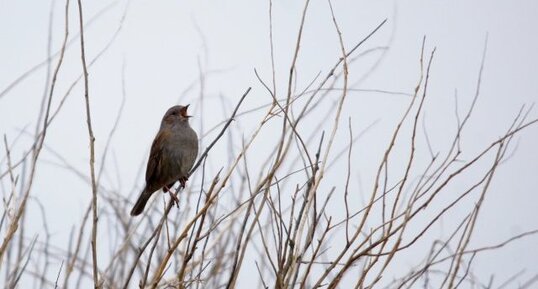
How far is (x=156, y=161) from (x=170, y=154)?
221 mm

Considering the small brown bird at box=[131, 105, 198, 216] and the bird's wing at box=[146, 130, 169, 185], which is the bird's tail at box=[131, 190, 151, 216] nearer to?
the small brown bird at box=[131, 105, 198, 216]

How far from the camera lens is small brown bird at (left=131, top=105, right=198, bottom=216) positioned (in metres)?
5.56

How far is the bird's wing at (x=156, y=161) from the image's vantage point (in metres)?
5.69

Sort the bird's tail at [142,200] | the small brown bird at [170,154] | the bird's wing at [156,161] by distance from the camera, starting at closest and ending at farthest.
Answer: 1. the small brown bird at [170,154]
2. the bird's wing at [156,161]
3. the bird's tail at [142,200]

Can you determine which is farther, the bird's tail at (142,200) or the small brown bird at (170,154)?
the bird's tail at (142,200)

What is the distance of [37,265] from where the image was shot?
10.3 feet

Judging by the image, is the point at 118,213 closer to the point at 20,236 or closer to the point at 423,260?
the point at 20,236

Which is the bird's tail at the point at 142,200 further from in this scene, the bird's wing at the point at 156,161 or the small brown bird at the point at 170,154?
the bird's wing at the point at 156,161

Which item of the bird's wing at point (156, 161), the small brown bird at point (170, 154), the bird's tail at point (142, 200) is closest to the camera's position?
the small brown bird at point (170, 154)

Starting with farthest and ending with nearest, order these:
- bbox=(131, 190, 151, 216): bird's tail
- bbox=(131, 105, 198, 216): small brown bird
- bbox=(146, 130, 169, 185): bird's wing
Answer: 1. bbox=(131, 190, 151, 216): bird's tail
2. bbox=(146, 130, 169, 185): bird's wing
3. bbox=(131, 105, 198, 216): small brown bird

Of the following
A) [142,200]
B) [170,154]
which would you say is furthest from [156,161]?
[142,200]

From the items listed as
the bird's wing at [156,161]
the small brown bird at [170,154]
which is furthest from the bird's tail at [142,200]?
the bird's wing at [156,161]

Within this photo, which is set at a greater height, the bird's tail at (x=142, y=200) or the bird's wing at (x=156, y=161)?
the bird's wing at (x=156, y=161)

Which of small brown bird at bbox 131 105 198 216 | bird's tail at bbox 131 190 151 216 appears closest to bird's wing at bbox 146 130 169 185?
small brown bird at bbox 131 105 198 216
